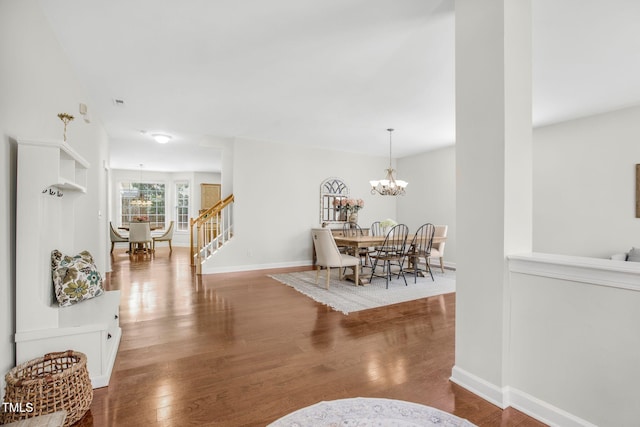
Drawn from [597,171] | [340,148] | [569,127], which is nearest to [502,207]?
[597,171]

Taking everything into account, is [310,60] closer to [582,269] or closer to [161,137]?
[582,269]

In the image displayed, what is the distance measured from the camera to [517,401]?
1.73 m

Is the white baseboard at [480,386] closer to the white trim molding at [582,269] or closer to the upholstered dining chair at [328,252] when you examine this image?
the white trim molding at [582,269]

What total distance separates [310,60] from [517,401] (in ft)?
10.0

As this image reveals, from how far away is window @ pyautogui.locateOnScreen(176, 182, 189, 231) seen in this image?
1073 cm

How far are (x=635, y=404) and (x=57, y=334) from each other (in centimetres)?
299

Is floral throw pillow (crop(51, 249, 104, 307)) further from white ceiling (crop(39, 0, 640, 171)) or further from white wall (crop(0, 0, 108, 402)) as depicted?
white ceiling (crop(39, 0, 640, 171))

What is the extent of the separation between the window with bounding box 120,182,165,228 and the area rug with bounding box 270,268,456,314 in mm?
6984

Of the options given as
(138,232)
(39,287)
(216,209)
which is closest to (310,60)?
(39,287)

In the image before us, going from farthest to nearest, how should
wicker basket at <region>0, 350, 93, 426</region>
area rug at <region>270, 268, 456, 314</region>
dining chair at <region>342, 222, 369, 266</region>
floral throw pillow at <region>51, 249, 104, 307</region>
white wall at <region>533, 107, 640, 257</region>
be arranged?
dining chair at <region>342, 222, 369, 266</region> < white wall at <region>533, 107, 640, 257</region> < area rug at <region>270, 268, 456, 314</region> < floral throw pillow at <region>51, 249, 104, 307</region> < wicker basket at <region>0, 350, 93, 426</region>

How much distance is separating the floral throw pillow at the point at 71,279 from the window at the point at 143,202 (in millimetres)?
8458

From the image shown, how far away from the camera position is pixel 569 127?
15.2 feet

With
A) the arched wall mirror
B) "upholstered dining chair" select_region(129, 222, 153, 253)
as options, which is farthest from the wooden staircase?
"upholstered dining chair" select_region(129, 222, 153, 253)

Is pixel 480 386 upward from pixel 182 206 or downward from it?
downward
